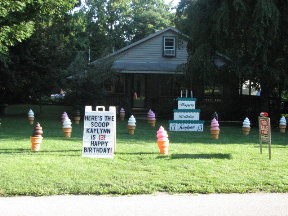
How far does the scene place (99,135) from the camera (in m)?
10.3

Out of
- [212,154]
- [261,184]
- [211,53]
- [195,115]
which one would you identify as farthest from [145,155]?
[211,53]

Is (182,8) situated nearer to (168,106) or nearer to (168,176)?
(168,106)

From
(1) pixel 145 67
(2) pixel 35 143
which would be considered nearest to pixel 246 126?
(2) pixel 35 143

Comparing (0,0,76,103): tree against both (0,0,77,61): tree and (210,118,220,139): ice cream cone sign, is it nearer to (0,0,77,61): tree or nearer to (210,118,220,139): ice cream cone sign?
(0,0,77,61): tree

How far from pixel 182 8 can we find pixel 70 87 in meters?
7.72

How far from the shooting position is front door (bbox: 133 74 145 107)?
29875mm

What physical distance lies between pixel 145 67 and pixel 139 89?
3.21 metres

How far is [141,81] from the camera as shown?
3044 cm

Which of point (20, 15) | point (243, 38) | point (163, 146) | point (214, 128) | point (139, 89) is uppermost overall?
point (20, 15)

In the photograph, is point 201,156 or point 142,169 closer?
point 142,169

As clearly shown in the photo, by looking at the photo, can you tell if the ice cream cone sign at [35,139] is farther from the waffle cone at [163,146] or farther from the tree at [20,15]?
the tree at [20,15]

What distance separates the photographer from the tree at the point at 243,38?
Result: 19.1 metres

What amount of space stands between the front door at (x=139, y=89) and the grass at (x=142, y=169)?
16.8 meters

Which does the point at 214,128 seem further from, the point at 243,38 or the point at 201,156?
the point at 243,38
